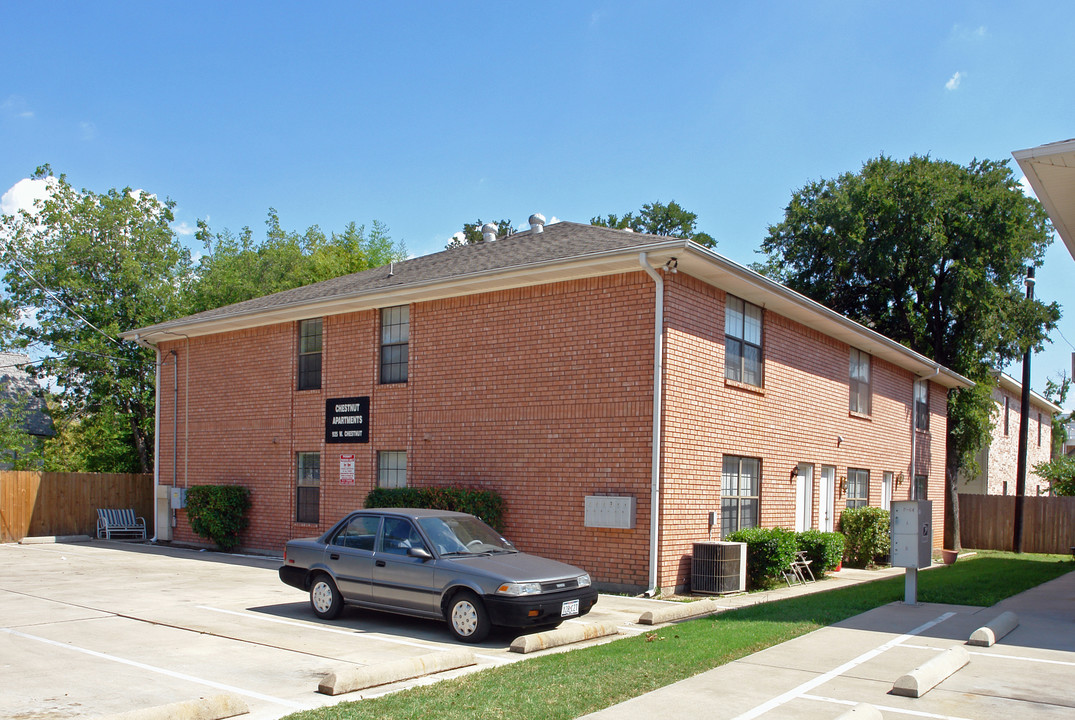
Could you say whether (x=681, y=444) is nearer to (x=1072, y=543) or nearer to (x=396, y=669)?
(x=396, y=669)

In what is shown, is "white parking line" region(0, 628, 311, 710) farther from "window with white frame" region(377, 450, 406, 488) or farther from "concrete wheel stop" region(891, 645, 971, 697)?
"window with white frame" region(377, 450, 406, 488)

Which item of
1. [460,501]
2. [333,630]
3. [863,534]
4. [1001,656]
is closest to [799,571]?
[863,534]

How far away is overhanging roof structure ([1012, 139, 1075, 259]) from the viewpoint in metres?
11.4

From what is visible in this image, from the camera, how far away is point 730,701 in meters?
7.01

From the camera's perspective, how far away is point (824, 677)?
7.88 meters

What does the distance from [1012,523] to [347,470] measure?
879 inches

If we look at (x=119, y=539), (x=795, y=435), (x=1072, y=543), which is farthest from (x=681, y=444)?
(x=1072, y=543)

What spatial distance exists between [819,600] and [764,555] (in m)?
1.99

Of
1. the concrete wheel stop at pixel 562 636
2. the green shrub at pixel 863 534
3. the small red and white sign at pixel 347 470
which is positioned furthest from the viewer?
the green shrub at pixel 863 534

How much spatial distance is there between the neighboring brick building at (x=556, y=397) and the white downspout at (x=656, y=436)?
3 centimetres

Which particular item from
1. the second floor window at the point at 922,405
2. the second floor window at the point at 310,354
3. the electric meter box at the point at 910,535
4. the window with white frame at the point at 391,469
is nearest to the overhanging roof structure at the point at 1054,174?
the electric meter box at the point at 910,535

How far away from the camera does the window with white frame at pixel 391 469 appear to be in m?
17.4

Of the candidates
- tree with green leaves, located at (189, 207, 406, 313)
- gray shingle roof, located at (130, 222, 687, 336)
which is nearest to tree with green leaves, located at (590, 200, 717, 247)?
tree with green leaves, located at (189, 207, 406, 313)

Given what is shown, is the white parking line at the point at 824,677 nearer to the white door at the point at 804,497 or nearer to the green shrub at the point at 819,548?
the green shrub at the point at 819,548
